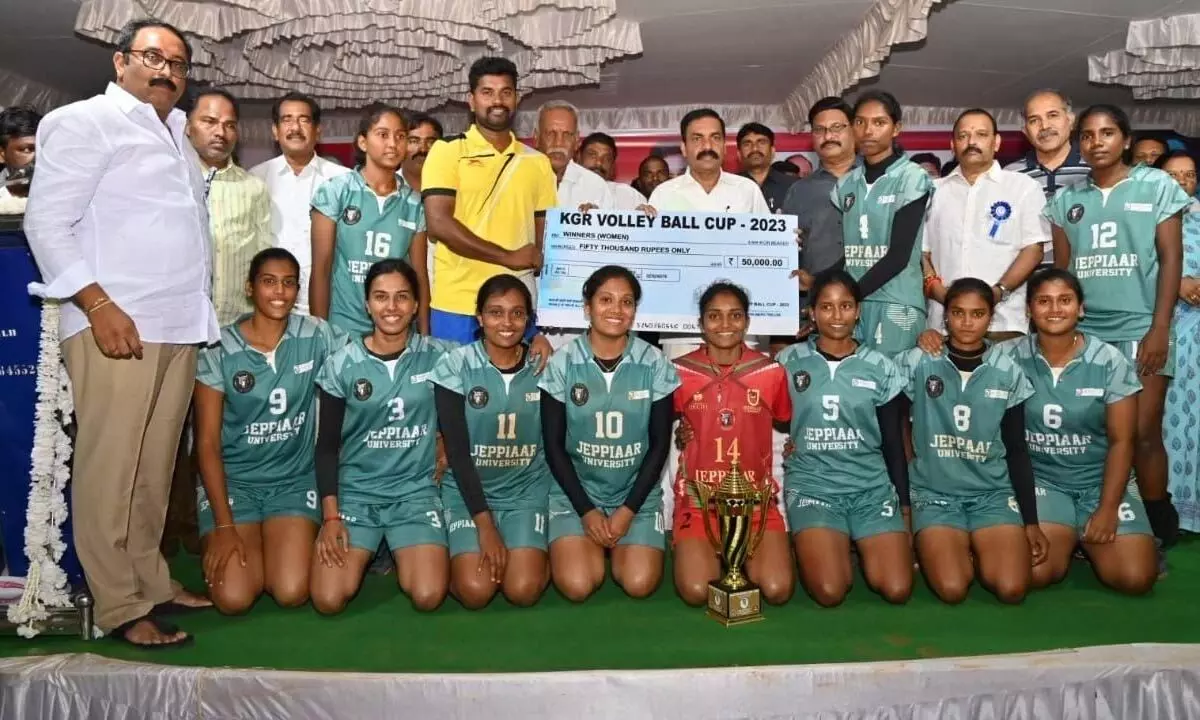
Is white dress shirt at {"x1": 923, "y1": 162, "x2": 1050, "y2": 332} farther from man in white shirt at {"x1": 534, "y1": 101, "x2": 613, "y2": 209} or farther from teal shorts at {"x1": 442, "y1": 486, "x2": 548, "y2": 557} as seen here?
teal shorts at {"x1": 442, "y1": 486, "x2": 548, "y2": 557}

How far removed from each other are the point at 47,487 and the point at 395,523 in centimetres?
124

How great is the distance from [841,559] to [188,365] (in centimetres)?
255

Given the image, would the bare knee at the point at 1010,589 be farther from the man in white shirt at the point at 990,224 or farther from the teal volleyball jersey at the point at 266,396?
the teal volleyball jersey at the point at 266,396

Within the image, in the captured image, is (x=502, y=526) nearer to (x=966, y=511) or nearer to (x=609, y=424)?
(x=609, y=424)

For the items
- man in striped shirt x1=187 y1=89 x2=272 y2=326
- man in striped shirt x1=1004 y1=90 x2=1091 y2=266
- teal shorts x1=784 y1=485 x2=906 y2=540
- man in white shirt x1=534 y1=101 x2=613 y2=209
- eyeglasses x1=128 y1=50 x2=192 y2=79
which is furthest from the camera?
man in white shirt x1=534 y1=101 x2=613 y2=209

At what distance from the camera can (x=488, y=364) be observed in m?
3.86

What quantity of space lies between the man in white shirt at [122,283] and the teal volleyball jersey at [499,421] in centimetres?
103

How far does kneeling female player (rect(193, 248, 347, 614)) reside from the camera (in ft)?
12.0

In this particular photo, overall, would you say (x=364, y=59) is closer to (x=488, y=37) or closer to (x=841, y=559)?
(x=488, y=37)

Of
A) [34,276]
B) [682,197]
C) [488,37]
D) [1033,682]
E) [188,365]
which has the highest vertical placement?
[488,37]

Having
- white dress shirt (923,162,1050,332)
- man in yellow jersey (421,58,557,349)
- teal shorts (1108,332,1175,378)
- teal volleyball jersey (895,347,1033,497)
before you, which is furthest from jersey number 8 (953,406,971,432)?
man in yellow jersey (421,58,557,349)

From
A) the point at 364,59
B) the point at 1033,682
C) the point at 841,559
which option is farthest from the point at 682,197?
the point at 364,59

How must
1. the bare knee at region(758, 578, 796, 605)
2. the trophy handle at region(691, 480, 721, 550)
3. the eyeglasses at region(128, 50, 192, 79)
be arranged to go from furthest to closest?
the bare knee at region(758, 578, 796, 605) < the trophy handle at region(691, 480, 721, 550) < the eyeglasses at region(128, 50, 192, 79)

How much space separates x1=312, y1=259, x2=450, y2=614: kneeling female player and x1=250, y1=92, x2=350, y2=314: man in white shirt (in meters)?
0.81
